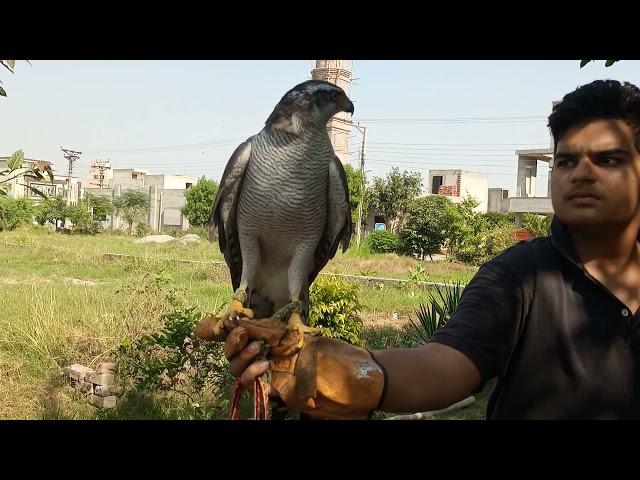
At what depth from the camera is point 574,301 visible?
4.98 ft

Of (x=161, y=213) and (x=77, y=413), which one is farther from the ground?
(x=161, y=213)

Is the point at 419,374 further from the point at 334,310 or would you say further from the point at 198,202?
the point at 198,202

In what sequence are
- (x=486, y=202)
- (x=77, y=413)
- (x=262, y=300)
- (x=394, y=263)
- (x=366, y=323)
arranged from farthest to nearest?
(x=486, y=202) → (x=394, y=263) → (x=366, y=323) → (x=77, y=413) → (x=262, y=300)

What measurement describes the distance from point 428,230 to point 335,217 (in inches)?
824

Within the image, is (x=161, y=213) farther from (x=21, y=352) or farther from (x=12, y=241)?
Result: (x=21, y=352)

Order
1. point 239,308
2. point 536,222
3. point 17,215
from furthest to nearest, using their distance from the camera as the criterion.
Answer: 1. point 17,215
2. point 536,222
3. point 239,308

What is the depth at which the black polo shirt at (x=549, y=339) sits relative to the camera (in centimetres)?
144

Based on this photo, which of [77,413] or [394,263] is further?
[394,263]


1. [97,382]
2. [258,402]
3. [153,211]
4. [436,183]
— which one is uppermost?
[436,183]

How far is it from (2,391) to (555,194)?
506cm

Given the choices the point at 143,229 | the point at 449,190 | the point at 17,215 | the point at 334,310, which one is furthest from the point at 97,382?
the point at 449,190

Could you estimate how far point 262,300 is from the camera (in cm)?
231
